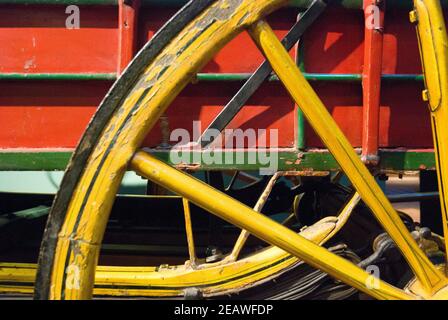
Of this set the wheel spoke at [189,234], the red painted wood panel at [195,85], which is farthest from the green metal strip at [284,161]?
the wheel spoke at [189,234]

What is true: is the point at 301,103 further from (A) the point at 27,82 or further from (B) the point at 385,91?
(A) the point at 27,82

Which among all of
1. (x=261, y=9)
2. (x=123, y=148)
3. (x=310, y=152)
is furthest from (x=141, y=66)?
(x=310, y=152)

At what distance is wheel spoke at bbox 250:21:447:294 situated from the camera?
1.18m

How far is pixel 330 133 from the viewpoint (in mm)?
1215

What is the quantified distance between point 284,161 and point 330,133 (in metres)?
0.32

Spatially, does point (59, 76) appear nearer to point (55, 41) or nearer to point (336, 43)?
point (55, 41)

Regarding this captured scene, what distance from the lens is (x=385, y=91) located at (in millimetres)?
1552

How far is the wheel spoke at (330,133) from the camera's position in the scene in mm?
1178

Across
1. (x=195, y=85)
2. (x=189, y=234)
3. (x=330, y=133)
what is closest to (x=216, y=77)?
(x=195, y=85)

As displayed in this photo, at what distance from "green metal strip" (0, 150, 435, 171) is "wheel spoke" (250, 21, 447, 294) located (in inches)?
10.7

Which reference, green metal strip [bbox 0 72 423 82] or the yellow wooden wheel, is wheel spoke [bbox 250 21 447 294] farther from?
green metal strip [bbox 0 72 423 82]

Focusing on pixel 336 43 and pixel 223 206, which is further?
pixel 336 43

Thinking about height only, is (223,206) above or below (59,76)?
below

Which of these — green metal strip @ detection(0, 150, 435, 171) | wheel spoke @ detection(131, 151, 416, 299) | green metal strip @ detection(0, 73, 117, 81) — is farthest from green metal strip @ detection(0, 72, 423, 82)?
wheel spoke @ detection(131, 151, 416, 299)
